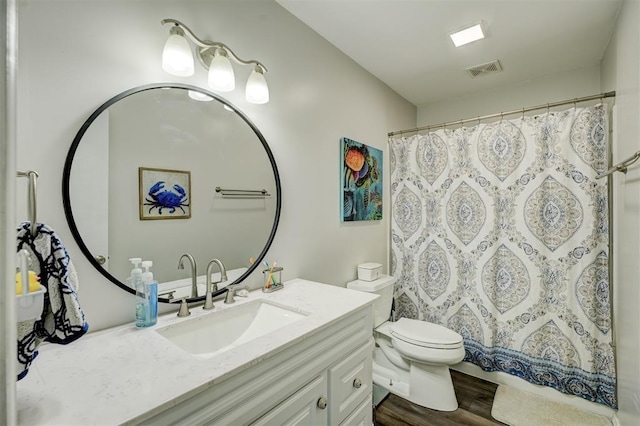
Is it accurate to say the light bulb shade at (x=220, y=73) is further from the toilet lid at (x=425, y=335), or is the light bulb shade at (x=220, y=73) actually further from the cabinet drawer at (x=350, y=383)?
the toilet lid at (x=425, y=335)

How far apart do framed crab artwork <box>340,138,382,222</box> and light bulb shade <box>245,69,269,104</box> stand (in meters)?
0.81

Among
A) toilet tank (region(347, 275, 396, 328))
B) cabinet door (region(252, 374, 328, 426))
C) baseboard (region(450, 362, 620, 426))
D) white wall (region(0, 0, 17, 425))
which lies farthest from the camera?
toilet tank (region(347, 275, 396, 328))

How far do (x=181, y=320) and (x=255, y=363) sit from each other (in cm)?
45

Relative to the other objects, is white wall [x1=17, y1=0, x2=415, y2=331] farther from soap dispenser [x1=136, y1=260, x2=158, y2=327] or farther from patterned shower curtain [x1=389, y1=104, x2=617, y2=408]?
patterned shower curtain [x1=389, y1=104, x2=617, y2=408]

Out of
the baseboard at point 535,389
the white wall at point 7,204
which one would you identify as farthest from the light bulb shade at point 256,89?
the baseboard at point 535,389

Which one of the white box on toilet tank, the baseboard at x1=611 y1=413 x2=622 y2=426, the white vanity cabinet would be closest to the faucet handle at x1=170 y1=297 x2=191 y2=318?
the white vanity cabinet

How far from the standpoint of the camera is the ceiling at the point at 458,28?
1.71m

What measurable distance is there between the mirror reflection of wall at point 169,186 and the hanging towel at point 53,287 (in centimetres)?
34

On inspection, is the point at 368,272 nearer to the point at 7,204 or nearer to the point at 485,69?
the point at 485,69

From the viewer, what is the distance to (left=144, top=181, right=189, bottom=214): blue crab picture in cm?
119

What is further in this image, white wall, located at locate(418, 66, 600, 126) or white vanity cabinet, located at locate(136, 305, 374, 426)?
white wall, located at locate(418, 66, 600, 126)

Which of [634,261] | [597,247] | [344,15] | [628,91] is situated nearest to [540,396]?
[597,247]

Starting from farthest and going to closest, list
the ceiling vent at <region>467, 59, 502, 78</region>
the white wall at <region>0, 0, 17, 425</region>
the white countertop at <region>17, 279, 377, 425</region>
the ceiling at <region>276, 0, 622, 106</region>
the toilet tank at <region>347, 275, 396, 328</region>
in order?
1. the ceiling vent at <region>467, 59, 502, 78</region>
2. the toilet tank at <region>347, 275, 396, 328</region>
3. the ceiling at <region>276, 0, 622, 106</region>
4. the white countertop at <region>17, 279, 377, 425</region>
5. the white wall at <region>0, 0, 17, 425</region>

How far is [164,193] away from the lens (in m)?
1.22
